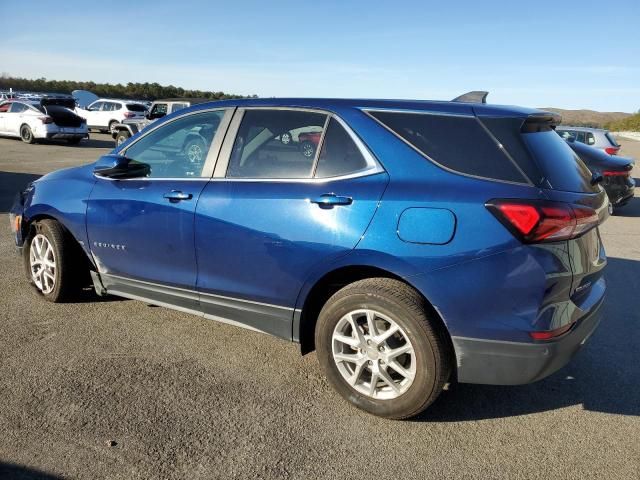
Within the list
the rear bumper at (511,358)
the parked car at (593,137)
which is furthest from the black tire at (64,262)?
the parked car at (593,137)

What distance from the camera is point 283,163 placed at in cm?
336

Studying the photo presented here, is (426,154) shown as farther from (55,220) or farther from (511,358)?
(55,220)

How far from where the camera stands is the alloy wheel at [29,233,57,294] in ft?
14.6

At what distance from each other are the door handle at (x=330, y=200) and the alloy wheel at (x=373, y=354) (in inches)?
23.8

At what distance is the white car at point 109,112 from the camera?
2372cm

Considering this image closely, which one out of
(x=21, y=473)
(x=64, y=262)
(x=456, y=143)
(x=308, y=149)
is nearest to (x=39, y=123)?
(x=64, y=262)

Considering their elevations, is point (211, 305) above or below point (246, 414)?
above

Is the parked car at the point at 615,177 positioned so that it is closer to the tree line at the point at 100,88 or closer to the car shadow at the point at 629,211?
the car shadow at the point at 629,211

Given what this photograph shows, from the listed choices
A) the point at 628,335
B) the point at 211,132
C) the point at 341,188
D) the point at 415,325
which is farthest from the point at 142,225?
the point at 628,335

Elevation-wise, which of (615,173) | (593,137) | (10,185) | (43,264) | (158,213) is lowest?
(10,185)

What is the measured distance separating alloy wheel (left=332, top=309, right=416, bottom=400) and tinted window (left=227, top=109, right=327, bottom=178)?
3.03ft

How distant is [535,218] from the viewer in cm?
259

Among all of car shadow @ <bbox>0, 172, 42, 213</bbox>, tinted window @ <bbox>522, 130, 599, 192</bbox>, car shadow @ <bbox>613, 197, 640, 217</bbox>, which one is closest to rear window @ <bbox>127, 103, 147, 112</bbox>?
car shadow @ <bbox>0, 172, 42, 213</bbox>

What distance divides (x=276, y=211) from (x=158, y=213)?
98cm
